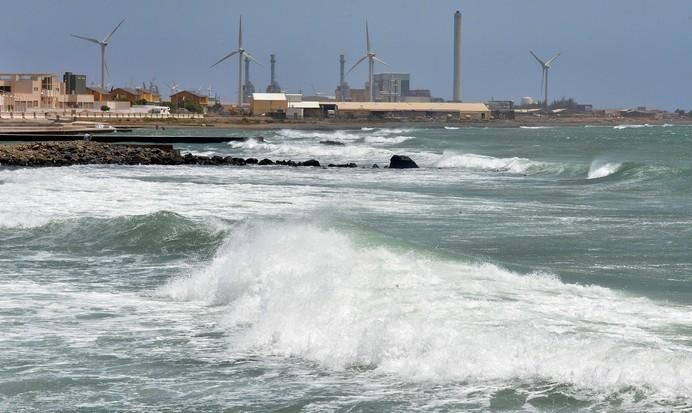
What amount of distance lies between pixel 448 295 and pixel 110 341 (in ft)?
12.4

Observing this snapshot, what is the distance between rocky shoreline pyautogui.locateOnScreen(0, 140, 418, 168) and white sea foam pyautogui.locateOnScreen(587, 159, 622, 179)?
8187 millimetres

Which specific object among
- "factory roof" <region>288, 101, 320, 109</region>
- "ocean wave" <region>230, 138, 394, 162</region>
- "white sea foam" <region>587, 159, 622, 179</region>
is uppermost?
"factory roof" <region>288, 101, 320, 109</region>

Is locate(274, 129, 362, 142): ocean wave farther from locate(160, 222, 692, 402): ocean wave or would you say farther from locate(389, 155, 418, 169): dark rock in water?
locate(160, 222, 692, 402): ocean wave

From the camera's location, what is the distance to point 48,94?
132 meters

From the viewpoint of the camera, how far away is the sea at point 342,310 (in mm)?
9922

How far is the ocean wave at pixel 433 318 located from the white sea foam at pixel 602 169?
2902 centimetres

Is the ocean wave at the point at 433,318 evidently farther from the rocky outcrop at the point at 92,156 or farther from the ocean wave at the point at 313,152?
the ocean wave at the point at 313,152

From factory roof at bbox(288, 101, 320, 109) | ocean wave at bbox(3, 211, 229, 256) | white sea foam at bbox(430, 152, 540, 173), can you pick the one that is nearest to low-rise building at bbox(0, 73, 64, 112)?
factory roof at bbox(288, 101, 320, 109)

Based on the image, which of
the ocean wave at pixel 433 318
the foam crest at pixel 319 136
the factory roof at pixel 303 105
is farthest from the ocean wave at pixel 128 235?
the factory roof at pixel 303 105

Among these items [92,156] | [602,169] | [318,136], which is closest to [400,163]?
[602,169]

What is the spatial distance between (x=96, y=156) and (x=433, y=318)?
37455 millimetres

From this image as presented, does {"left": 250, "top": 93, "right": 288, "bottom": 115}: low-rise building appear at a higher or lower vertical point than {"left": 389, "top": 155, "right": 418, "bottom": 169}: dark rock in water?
higher

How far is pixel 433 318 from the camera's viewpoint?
12023mm

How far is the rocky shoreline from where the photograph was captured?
4549 cm
